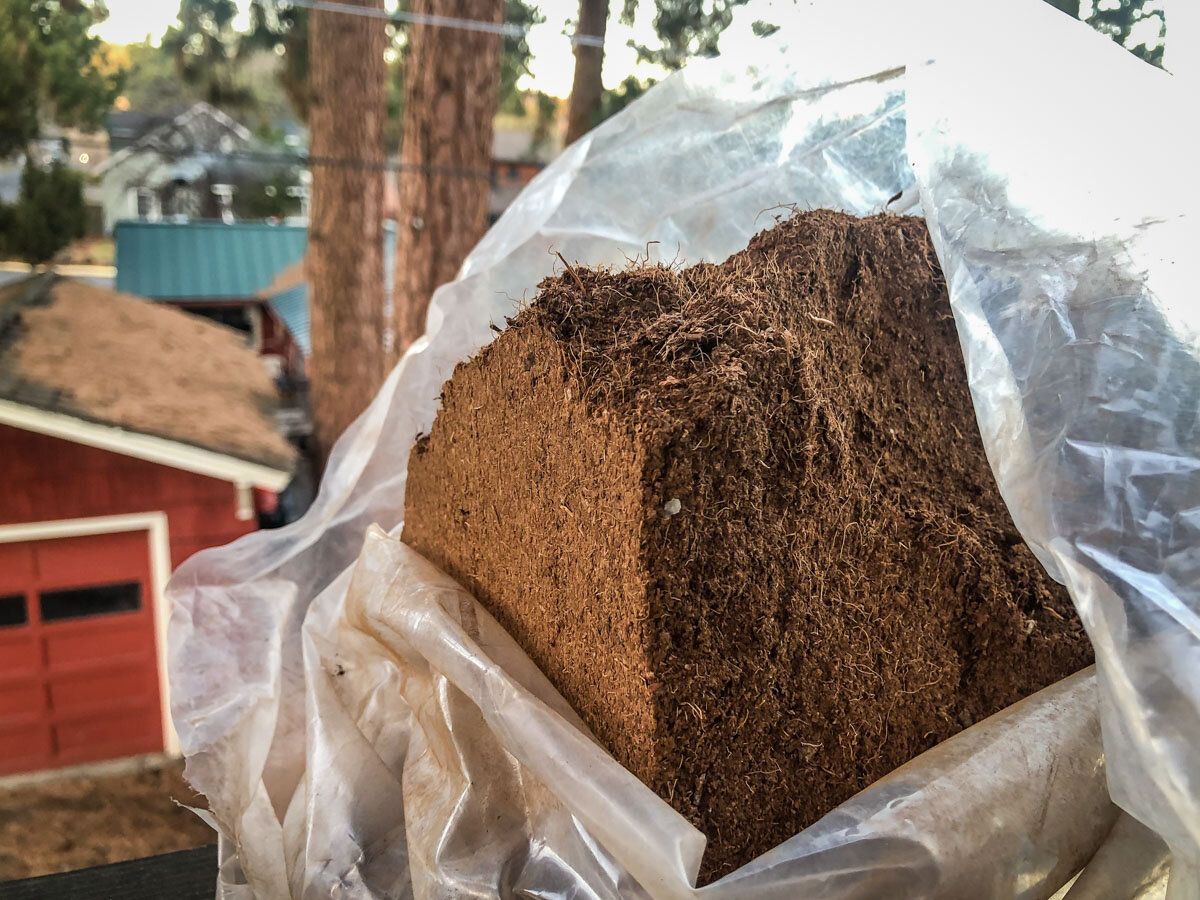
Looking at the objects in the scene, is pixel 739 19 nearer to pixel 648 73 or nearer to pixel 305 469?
pixel 648 73

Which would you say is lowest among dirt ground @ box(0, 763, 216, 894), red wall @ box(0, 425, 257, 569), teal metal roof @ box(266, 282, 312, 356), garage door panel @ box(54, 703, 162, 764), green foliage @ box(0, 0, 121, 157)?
dirt ground @ box(0, 763, 216, 894)

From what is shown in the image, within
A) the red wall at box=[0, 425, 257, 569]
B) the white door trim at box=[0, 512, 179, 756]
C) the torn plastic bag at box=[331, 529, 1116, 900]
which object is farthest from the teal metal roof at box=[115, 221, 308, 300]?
the torn plastic bag at box=[331, 529, 1116, 900]

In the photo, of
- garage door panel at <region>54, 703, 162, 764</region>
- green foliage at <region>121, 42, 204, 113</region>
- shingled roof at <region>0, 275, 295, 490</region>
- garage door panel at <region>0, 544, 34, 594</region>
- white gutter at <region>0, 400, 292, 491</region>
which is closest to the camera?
white gutter at <region>0, 400, 292, 491</region>

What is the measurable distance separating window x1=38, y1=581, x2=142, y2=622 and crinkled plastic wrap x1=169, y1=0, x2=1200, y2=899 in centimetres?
351

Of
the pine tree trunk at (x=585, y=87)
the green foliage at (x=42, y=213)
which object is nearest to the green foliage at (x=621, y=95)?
the pine tree trunk at (x=585, y=87)

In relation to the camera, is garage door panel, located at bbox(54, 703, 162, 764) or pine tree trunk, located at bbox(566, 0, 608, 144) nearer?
garage door panel, located at bbox(54, 703, 162, 764)

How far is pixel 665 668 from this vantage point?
2.33 ft

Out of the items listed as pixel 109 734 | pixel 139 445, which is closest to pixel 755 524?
pixel 139 445

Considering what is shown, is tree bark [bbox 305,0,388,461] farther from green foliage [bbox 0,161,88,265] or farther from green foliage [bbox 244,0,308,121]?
green foliage [bbox 0,161,88,265]

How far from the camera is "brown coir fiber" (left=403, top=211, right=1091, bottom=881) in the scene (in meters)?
0.72

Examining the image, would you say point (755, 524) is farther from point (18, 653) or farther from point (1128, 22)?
point (18, 653)

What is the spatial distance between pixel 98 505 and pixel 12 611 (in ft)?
2.11

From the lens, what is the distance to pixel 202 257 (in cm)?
684

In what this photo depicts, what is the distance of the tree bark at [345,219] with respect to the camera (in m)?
4.19
